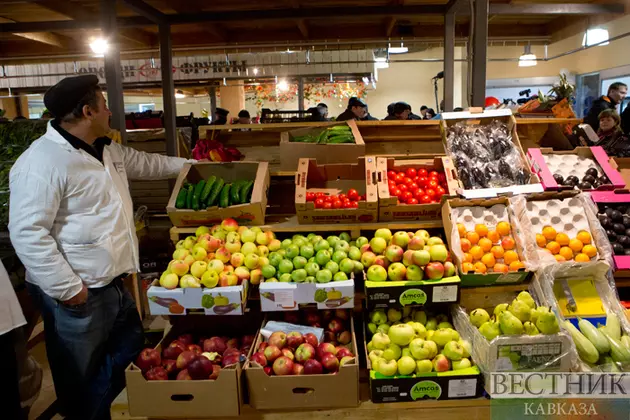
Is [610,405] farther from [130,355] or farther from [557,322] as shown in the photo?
[130,355]

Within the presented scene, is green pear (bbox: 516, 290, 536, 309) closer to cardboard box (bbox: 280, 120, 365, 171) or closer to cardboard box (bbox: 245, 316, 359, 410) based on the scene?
cardboard box (bbox: 245, 316, 359, 410)

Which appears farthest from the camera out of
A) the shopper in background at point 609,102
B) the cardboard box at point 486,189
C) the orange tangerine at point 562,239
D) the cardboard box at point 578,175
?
the shopper in background at point 609,102

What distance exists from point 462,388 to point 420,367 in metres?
0.22

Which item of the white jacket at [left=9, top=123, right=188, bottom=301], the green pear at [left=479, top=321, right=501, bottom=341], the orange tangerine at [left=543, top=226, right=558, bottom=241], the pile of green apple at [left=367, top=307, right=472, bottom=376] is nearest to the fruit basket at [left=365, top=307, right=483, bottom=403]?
the pile of green apple at [left=367, top=307, right=472, bottom=376]

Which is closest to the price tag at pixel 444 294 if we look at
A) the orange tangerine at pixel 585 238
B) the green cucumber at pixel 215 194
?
the orange tangerine at pixel 585 238

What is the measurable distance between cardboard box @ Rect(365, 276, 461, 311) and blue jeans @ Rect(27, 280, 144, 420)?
1390mm

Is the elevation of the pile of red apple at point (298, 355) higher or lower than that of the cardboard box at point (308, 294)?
lower

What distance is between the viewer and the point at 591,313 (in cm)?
262

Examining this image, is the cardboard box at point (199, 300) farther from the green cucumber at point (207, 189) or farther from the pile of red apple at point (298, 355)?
the green cucumber at point (207, 189)

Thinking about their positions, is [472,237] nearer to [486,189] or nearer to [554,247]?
[486,189]

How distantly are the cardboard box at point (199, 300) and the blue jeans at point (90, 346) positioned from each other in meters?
0.31

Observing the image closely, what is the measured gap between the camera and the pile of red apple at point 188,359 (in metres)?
2.24

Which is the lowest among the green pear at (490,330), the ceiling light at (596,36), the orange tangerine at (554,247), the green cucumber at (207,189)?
the green pear at (490,330)

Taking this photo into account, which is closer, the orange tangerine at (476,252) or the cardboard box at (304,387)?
the cardboard box at (304,387)
